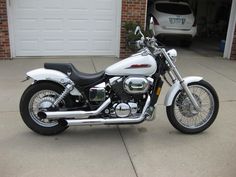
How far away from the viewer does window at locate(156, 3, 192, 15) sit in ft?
33.8

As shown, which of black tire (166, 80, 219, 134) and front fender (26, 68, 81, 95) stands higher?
front fender (26, 68, 81, 95)

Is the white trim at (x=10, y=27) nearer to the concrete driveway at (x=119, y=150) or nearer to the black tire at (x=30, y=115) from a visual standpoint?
the concrete driveway at (x=119, y=150)

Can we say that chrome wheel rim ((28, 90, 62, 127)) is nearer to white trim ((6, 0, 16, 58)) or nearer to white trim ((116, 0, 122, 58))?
white trim ((6, 0, 16, 58))

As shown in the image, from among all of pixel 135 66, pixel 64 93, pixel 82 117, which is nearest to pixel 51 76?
pixel 64 93

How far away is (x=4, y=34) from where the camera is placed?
7.84 m

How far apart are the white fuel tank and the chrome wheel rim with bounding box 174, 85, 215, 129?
570mm

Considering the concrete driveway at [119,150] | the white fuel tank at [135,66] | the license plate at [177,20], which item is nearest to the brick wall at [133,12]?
the license plate at [177,20]

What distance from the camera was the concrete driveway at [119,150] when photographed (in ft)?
10.3

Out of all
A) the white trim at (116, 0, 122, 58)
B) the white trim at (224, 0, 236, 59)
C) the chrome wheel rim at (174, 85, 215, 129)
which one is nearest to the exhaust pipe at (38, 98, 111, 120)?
the chrome wheel rim at (174, 85, 215, 129)

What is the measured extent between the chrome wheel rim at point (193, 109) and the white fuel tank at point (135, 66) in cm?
57

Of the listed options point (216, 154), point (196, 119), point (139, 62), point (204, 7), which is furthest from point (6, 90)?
point (204, 7)

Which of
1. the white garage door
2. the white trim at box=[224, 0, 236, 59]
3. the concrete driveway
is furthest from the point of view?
the white trim at box=[224, 0, 236, 59]

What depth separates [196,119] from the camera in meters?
4.12

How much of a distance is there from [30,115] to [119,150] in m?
1.18
